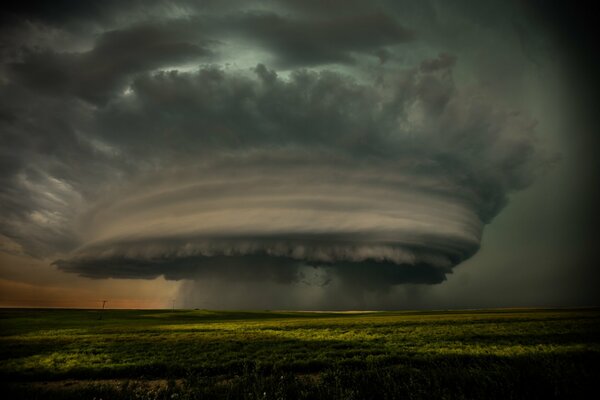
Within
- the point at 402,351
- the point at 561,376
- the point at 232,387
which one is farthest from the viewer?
the point at 402,351

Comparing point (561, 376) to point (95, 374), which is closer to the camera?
point (561, 376)

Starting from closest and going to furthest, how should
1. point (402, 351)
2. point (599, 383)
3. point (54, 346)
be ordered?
point (599, 383)
point (402, 351)
point (54, 346)

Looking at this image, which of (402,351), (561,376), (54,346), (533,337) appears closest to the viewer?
(561,376)

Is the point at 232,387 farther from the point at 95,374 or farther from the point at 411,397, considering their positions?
the point at 95,374

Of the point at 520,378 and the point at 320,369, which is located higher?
the point at 520,378

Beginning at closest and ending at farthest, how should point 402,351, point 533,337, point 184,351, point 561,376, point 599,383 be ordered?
point 599,383 → point 561,376 → point 402,351 → point 184,351 → point 533,337

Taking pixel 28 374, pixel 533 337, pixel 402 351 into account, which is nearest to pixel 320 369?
pixel 402 351

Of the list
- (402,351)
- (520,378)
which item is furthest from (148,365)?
(520,378)

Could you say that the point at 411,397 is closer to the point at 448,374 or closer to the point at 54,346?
the point at 448,374

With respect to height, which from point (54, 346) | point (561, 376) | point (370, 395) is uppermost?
point (561, 376)
